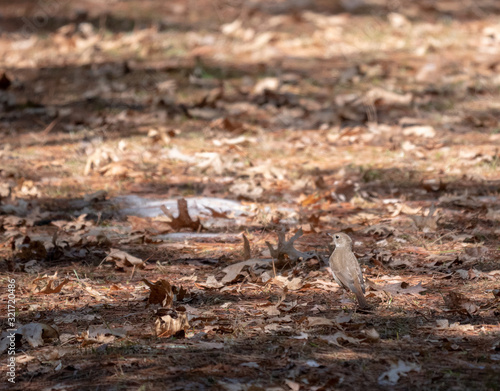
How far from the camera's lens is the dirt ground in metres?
2.89

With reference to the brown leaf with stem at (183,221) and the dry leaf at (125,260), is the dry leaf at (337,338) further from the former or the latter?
the brown leaf with stem at (183,221)

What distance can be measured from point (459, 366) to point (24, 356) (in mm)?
1848

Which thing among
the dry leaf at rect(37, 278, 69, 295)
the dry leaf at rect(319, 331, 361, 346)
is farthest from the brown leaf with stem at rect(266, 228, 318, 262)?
the dry leaf at rect(37, 278, 69, 295)

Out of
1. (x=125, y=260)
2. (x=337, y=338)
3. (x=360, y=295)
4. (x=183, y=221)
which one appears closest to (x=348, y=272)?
(x=360, y=295)

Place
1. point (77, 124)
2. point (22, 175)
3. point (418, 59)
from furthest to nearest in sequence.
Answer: point (418, 59) < point (77, 124) < point (22, 175)

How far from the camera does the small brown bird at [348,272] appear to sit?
337 centimetres

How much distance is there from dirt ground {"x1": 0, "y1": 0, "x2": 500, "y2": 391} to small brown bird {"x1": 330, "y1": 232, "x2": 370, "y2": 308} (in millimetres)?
117

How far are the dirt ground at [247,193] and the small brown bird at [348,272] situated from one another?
117 millimetres

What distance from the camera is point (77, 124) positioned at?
29.3ft

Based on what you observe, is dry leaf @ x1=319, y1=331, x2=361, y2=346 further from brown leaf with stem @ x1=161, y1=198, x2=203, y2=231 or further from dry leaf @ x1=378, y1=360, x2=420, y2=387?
brown leaf with stem @ x1=161, y1=198, x2=203, y2=231

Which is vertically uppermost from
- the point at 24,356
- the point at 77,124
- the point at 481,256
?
the point at 24,356

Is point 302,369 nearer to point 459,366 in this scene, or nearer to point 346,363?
point 346,363

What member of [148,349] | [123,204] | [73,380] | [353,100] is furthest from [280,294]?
[353,100]

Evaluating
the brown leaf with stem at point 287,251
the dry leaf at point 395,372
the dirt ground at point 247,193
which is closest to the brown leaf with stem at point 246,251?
the dirt ground at point 247,193
